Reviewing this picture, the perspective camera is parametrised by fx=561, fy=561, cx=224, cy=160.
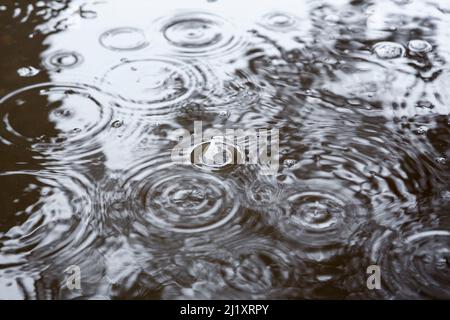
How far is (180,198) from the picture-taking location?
185 cm

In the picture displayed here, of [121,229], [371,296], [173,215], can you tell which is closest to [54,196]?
[121,229]

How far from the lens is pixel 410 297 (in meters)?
1.62

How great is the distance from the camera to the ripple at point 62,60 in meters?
2.41

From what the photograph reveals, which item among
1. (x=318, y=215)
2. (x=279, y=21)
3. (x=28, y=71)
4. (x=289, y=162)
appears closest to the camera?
(x=318, y=215)

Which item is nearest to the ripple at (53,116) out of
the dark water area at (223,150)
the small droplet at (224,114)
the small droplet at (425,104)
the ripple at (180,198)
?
the dark water area at (223,150)

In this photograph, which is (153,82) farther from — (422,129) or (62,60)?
(422,129)

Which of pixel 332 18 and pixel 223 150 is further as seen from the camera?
pixel 332 18

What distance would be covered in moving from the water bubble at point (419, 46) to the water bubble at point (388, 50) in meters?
0.04

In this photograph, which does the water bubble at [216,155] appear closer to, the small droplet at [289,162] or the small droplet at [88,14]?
the small droplet at [289,162]

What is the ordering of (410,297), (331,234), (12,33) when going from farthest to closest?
1. (12,33)
2. (331,234)
3. (410,297)

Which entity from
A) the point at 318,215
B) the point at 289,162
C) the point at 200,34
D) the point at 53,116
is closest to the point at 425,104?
the point at 289,162

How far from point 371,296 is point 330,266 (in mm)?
147

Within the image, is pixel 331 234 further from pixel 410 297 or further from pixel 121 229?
pixel 121 229

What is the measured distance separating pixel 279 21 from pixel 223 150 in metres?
0.92
